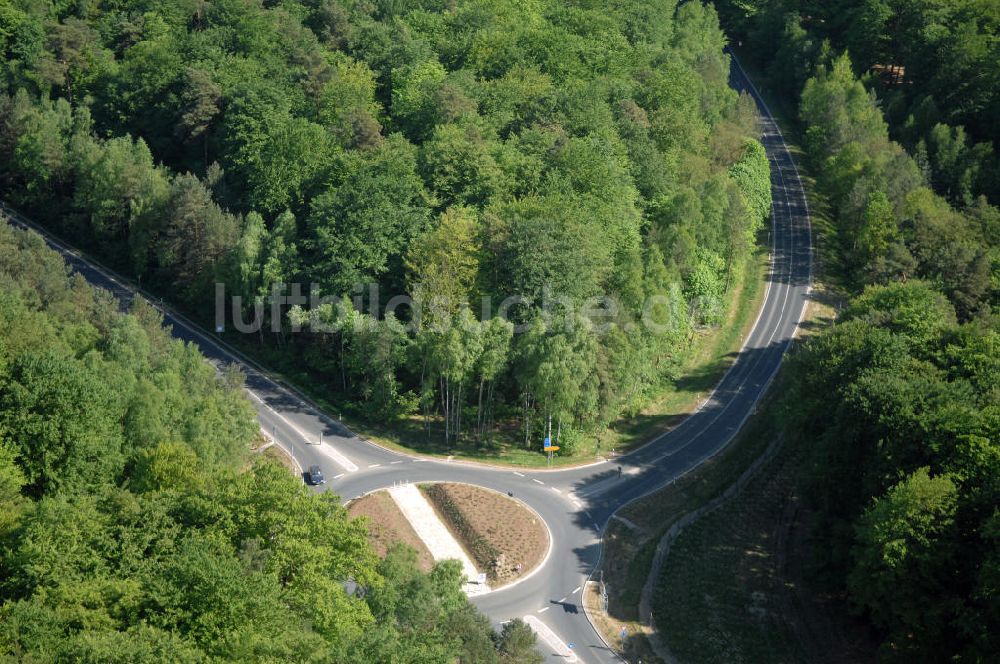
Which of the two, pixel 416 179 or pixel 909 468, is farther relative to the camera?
pixel 416 179

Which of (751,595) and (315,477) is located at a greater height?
(315,477)

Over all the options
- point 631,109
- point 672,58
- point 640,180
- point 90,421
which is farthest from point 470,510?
point 672,58

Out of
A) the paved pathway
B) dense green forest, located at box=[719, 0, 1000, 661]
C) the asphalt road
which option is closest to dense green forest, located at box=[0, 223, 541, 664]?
the asphalt road

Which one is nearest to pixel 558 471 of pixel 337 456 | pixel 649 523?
pixel 649 523

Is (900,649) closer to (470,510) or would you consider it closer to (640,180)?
(470,510)

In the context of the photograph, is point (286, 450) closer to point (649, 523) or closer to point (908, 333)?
point (649, 523)

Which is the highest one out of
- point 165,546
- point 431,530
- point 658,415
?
point 165,546
